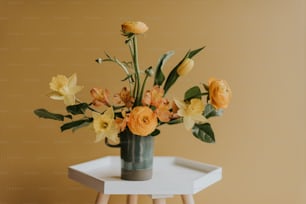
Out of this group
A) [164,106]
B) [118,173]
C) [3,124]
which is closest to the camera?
[164,106]

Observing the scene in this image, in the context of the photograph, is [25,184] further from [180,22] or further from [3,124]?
[180,22]

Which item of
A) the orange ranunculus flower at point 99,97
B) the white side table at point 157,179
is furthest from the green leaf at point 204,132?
the orange ranunculus flower at point 99,97

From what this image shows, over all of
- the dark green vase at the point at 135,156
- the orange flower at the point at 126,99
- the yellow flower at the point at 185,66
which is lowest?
the dark green vase at the point at 135,156

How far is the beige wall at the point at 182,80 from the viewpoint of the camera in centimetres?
155

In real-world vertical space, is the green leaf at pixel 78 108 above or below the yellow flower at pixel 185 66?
below

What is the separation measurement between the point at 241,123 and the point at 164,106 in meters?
0.55

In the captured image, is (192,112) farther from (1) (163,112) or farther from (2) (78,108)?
(2) (78,108)

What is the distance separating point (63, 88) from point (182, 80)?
579mm

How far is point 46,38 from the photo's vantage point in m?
1.56

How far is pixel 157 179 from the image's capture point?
3.88 feet

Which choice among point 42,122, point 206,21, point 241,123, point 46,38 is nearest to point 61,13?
point 46,38

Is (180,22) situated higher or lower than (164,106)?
higher

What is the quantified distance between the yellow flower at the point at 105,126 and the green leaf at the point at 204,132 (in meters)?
0.22

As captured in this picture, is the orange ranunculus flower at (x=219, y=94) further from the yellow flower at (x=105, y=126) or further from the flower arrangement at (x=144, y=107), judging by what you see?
the yellow flower at (x=105, y=126)
